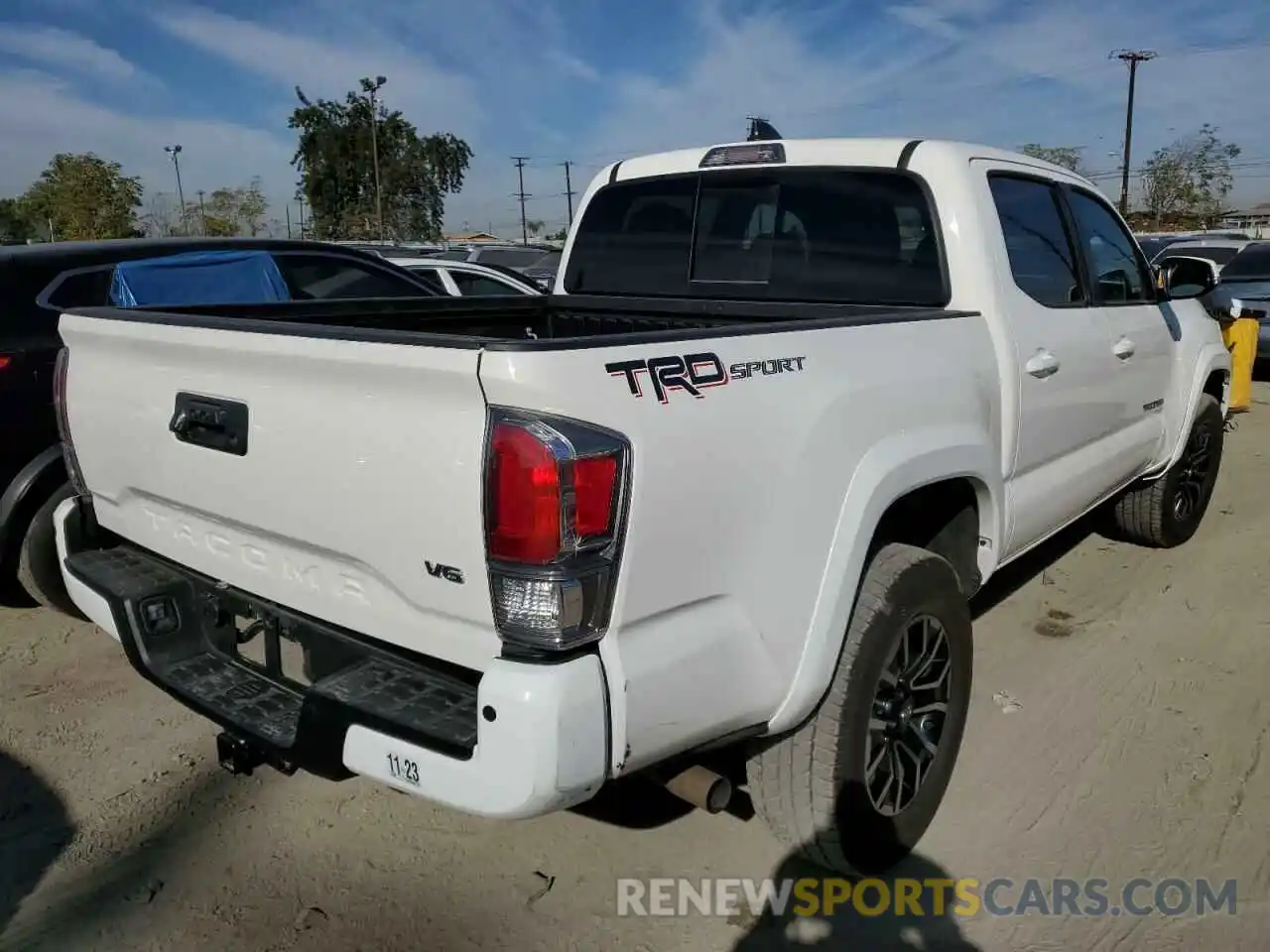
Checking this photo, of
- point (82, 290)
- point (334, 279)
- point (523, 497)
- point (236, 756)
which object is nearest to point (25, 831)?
point (236, 756)

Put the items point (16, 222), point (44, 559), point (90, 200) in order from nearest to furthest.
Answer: point (44, 559) → point (90, 200) → point (16, 222)

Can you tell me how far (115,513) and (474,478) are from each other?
60.9 inches

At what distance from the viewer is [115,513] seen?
2871 mm

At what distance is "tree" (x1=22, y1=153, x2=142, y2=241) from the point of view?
43.3 meters

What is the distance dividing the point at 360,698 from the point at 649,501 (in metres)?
0.75

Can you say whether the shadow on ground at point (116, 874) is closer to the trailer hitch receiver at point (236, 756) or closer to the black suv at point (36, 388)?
the trailer hitch receiver at point (236, 756)

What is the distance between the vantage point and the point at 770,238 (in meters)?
3.66

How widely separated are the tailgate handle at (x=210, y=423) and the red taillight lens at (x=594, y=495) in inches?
35.7

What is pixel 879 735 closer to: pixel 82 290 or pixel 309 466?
pixel 309 466

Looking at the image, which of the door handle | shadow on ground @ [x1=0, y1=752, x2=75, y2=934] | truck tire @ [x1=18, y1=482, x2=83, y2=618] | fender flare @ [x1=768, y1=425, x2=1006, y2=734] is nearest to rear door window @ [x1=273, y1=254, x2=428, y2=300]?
truck tire @ [x1=18, y1=482, x2=83, y2=618]

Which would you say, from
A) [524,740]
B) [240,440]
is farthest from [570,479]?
[240,440]

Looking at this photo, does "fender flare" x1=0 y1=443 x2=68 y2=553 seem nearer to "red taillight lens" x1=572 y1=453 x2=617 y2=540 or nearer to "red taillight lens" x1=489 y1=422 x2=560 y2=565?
"red taillight lens" x1=489 y1=422 x2=560 y2=565

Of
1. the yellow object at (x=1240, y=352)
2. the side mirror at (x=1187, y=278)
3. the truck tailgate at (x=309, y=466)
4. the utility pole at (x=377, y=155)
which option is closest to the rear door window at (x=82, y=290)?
the truck tailgate at (x=309, y=466)

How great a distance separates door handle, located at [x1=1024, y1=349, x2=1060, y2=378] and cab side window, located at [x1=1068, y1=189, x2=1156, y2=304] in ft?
2.53
